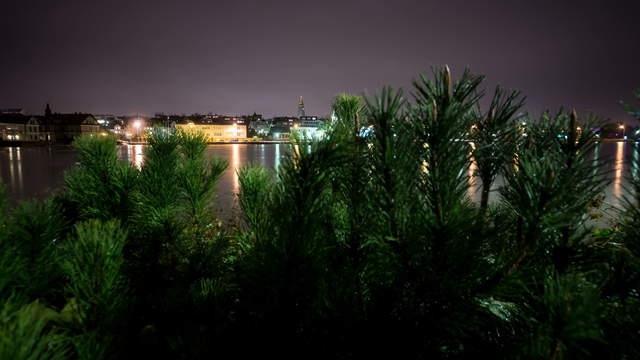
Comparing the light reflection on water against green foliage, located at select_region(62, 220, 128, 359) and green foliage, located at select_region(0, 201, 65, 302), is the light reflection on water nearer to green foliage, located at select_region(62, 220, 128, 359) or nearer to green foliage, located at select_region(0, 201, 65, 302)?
green foliage, located at select_region(0, 201, 65, 302)

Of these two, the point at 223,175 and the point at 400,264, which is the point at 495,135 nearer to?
the point at 400,264

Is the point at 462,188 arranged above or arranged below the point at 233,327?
above

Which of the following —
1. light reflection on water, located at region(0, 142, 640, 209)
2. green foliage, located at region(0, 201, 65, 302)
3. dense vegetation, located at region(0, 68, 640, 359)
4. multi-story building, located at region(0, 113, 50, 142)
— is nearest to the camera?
dense vegetation, located at region(0, 68, 640, 359)

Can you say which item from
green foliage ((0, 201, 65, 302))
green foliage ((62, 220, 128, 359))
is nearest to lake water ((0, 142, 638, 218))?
green foliage ((0, 201, 65, 302))

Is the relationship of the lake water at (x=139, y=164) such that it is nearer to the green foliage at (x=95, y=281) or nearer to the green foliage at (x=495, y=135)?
the green foliage at (x=495, y=135)

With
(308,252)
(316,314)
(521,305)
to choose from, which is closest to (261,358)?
(316,314)

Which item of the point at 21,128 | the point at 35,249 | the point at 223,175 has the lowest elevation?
the point at 35,249

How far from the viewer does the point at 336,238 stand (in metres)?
1.41

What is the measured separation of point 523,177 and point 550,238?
218mm

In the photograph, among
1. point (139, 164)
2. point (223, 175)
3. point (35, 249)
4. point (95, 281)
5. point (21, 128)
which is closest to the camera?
point (95, 281)

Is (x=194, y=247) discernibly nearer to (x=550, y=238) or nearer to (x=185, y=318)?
(x=185, y=318)

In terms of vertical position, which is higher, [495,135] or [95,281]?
[495,135]

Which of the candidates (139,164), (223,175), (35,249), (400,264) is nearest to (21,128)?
(139,164)

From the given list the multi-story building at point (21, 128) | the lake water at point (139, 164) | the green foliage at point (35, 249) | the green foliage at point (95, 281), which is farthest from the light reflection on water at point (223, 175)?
the multi-story building at point (21, 128)
